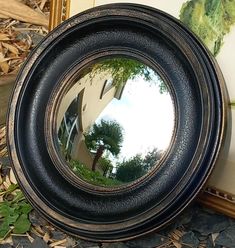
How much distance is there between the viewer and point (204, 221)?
91 centimetres

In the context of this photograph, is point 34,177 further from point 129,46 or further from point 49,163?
point 129,46

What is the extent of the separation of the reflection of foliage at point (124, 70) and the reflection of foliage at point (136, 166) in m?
0.12

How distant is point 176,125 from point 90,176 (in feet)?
0.62

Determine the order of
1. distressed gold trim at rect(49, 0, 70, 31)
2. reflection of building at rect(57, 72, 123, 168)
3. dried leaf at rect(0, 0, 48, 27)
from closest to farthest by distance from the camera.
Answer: reflection of building at rect(57, 72, 123, 168)
distressed gold trim at rect(49, 0, 70, 31)
dried leaf at rect(0, 0, 48, 27)

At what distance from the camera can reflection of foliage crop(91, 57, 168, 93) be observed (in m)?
0.91

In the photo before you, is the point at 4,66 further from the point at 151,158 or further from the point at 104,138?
the point at 151,158

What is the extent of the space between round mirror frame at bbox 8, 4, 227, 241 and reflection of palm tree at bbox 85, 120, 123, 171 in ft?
0.24

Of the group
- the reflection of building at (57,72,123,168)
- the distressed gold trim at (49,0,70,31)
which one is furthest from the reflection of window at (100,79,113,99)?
the distressed gold trim at (49,0,70,31)

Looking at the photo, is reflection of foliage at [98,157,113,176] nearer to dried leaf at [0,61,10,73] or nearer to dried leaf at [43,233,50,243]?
dried leaf at [43,233,50,243]

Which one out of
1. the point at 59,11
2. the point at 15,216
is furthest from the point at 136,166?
the point at 59,11

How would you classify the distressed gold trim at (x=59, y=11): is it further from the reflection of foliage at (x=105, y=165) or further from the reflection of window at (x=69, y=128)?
the reflection of foliage at (x=105, y=165)

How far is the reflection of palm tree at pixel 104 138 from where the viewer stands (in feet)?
3.01

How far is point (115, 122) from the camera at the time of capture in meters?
0.93

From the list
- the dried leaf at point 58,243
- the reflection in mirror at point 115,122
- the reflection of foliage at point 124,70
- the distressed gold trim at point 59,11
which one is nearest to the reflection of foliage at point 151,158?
the reflection in mirror at point 115,122
